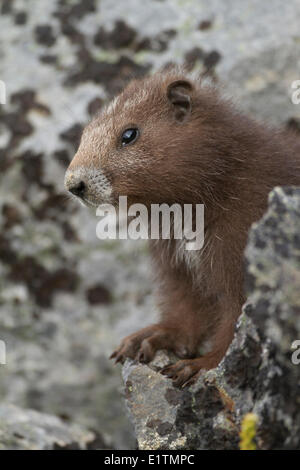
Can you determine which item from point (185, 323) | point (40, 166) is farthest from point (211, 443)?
point (40, 166)

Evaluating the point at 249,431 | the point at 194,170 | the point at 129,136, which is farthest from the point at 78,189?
the point at 249,431

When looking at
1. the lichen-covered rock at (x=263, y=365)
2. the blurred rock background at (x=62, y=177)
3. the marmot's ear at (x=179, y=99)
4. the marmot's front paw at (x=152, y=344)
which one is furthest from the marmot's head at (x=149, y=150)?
the blurred rock background at (x=62, y=177)

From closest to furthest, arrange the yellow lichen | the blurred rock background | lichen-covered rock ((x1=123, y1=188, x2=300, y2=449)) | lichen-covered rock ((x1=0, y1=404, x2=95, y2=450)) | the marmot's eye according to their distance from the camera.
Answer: lichen-covered rock ((x1=123, y1=188, x2=300, y2=449)) < the yellow lichen < the marmot's eye < lichen-covered rock ((x1=0, y1=404, x2=95, y2=450)) < the blurred rock background

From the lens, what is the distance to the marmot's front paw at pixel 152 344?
231 inches

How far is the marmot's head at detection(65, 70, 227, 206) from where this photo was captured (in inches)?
211

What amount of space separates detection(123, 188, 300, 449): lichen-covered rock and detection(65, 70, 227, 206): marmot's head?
166 cm

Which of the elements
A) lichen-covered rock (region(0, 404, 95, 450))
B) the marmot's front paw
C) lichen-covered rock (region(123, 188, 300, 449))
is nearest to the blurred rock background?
lichen-covered rock (region(0, 404, 95, 450))

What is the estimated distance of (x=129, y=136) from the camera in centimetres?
554

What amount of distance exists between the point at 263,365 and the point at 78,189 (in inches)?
91.3

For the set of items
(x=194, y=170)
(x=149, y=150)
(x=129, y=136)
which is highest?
(x=129, y=136)

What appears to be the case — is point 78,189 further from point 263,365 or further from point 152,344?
point 263,365

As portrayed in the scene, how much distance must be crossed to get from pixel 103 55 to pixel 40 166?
2.00 m

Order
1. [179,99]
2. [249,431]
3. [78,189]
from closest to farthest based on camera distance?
[249,431]
[78,189]
[179,99]

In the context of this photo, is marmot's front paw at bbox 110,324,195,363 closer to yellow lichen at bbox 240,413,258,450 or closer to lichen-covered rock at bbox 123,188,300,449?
lichen-covered rock at bbox 123,188,300,449
